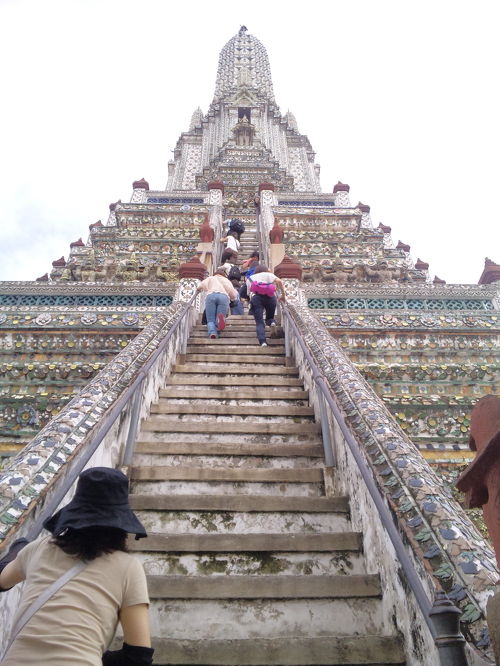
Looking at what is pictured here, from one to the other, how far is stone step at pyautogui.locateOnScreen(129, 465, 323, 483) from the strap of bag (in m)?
2.30

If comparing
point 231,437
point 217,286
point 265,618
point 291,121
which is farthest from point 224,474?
point 291,121

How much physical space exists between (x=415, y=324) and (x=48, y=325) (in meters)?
5.79

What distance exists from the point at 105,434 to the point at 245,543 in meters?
1.23

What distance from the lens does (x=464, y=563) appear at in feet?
7.39

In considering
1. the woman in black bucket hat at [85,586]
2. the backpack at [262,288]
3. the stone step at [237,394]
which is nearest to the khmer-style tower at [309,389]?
the stone step at [237,394]

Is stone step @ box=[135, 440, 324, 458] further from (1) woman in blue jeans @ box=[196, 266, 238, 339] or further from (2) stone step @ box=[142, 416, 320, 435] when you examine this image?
(1) woman in blue jeans @ box=[196, 266, 238, 339]

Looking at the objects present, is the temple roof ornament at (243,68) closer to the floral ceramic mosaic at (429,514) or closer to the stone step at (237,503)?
the floral ceramic mosaic at (429,514)

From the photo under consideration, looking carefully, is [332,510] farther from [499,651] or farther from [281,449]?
[499,651]

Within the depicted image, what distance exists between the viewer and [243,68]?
35.7m

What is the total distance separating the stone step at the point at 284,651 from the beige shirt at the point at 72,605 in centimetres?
104

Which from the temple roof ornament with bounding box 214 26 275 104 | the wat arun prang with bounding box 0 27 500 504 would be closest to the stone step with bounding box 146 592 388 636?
the wat arun prang with bounding box 0 27 500 504

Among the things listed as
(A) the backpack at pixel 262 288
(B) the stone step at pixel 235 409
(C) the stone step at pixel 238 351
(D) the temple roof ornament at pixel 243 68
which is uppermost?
(D) the temple roof ornament at pixel 243 68

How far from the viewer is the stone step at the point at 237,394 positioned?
5.47m

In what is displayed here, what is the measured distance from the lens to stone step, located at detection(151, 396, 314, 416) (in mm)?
5098
